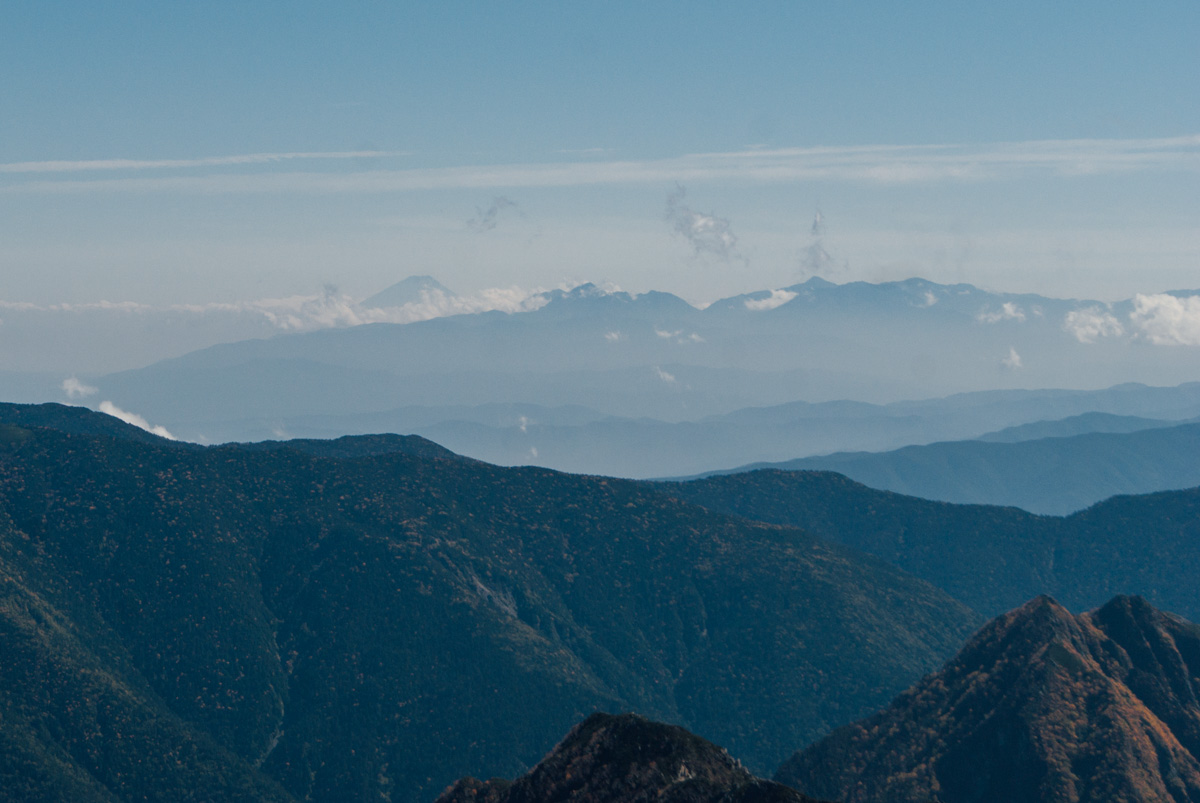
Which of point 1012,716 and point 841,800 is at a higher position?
point 1012,716

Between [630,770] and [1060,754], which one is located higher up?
[630,770]

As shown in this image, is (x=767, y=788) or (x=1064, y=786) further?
(x=1064, y=786)

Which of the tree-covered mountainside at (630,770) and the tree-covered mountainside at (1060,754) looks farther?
the tree-covered mountainside at (1060,754)

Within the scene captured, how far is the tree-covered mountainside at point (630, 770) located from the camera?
118062mm

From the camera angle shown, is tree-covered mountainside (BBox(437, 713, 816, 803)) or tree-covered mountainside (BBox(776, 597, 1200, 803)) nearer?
tree-covered mountainside (BBox(437, 713, 816, 803))

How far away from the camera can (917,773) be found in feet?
644

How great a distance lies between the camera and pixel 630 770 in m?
122

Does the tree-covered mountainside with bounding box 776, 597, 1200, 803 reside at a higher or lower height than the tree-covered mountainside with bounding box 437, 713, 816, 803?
lower

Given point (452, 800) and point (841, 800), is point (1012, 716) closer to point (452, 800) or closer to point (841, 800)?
point (841, 800)

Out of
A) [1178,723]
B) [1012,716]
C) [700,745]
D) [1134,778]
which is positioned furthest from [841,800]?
[700,745]

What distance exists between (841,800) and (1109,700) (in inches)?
1765

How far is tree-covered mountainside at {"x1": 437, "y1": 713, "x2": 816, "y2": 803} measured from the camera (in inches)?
4648

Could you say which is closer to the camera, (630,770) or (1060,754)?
(630,770)

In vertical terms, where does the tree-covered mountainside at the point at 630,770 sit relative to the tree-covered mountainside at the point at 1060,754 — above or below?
above
